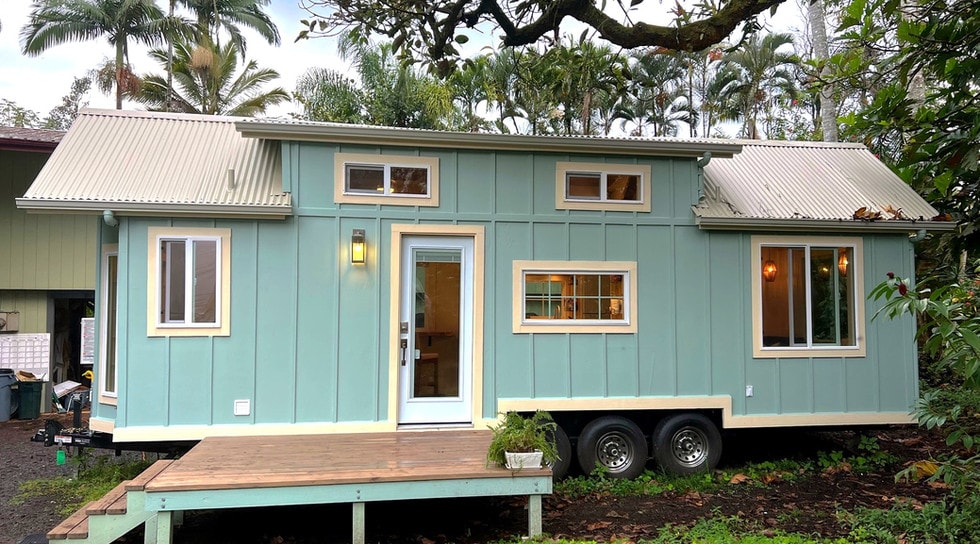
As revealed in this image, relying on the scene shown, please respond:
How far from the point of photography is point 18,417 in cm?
927

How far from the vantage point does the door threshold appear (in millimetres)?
5512

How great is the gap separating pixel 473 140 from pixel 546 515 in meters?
3.31

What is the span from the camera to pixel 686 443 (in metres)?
5.93

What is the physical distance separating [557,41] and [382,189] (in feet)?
7.27

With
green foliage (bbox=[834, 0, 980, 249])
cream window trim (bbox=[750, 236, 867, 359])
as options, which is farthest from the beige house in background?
green foliage (bbox=[834, 0, 980, 249])

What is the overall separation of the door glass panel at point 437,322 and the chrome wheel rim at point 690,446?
219 centimetres

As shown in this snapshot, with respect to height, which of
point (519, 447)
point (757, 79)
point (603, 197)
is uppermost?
point (757, 79)

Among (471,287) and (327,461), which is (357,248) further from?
(327,461)

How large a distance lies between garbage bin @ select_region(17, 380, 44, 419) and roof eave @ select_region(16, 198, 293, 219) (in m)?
5.66

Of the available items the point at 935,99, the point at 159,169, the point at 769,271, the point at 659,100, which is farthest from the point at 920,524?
the point at 659,100

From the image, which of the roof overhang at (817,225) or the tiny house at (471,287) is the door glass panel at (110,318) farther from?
the roof overhang at (817,225)

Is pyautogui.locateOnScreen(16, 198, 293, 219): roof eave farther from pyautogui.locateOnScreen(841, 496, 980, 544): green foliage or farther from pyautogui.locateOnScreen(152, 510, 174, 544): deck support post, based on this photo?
pyautogui.locateOnScreen(841, 496, 980, 544): green foliage

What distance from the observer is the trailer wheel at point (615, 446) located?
18.7ft

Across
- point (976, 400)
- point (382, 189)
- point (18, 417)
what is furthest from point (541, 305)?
point (18, 417)
